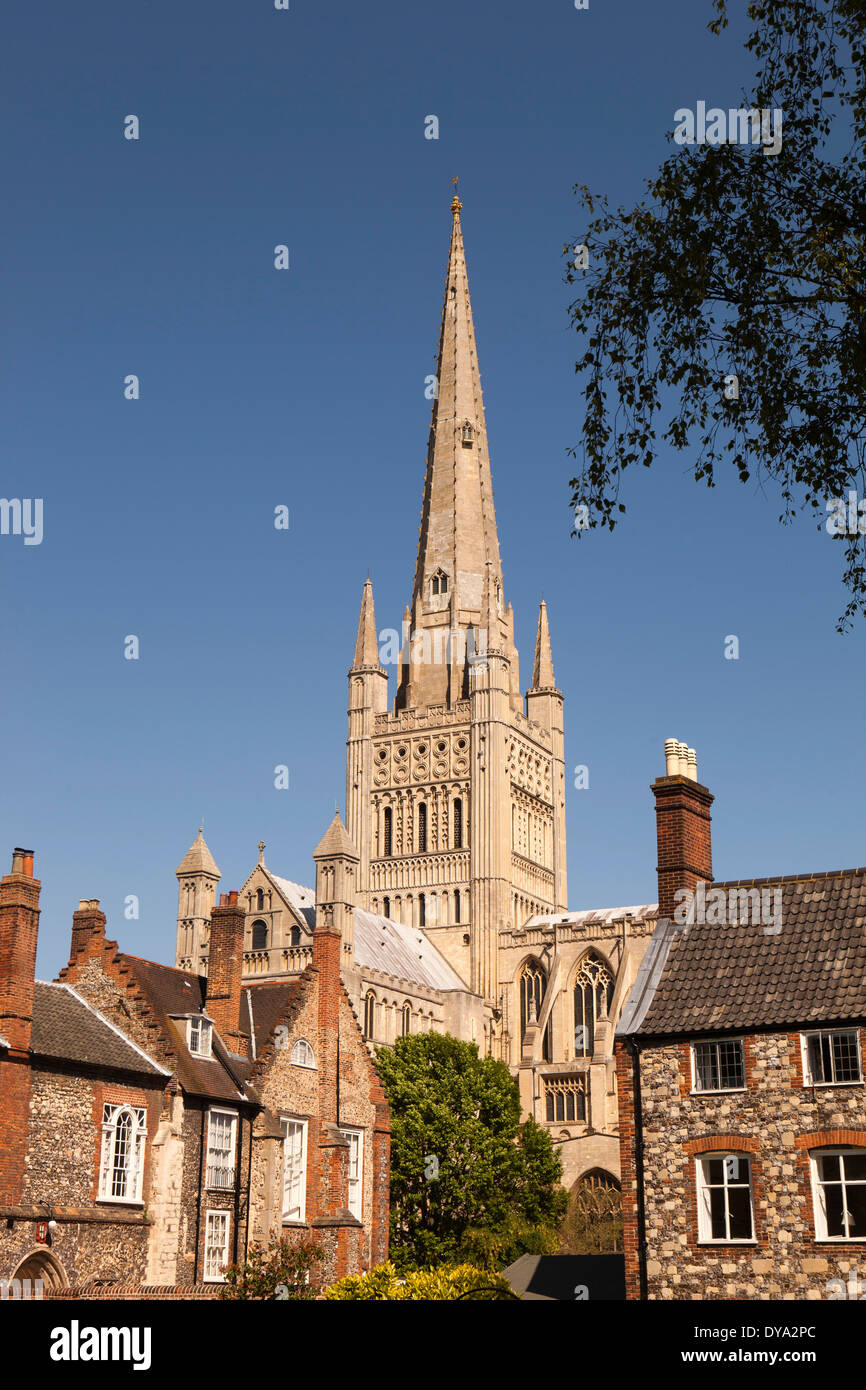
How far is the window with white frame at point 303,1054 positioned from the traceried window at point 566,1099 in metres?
56.5

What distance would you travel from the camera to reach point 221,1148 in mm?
36969

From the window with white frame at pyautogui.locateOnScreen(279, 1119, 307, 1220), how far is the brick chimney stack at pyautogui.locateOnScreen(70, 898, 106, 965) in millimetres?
6571

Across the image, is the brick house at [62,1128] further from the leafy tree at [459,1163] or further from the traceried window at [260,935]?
the traceried window at [260,935]

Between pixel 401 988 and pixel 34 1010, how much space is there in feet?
189

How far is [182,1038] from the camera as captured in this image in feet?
123

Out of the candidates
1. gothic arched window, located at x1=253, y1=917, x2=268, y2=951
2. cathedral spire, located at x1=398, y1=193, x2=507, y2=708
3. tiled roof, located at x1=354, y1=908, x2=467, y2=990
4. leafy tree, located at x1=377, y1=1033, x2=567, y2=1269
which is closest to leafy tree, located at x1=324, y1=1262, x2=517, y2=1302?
leafy tree, located at x1=377, y1=1033, x2=567, y2=1269

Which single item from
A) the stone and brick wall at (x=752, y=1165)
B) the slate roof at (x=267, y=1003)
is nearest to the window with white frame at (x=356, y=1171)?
the slate roof at (x=267, y=1003)

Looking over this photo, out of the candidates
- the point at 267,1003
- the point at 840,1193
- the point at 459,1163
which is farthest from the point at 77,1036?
the point at 459,1163

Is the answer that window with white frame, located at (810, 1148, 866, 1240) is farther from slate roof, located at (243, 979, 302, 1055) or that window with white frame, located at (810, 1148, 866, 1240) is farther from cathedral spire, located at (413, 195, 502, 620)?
cathedral spire, located at (413, 195, 502, 620)

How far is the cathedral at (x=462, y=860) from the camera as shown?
3617 inches

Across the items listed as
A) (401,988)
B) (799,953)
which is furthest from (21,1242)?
(401,988)
